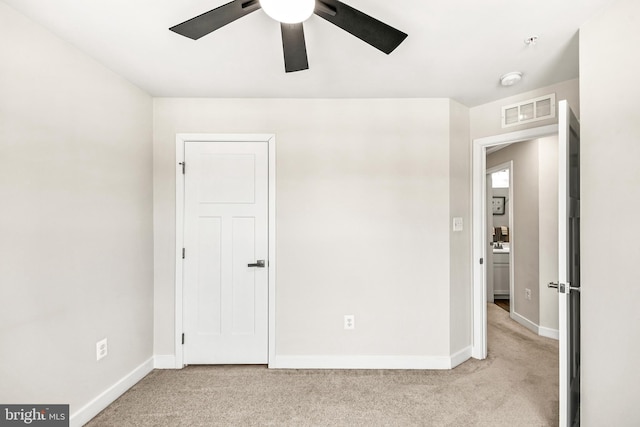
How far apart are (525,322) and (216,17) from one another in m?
4.24

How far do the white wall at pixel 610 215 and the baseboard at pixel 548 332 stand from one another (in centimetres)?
192

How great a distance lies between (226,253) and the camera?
102 inches

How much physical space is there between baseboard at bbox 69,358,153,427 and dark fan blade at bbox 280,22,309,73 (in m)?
2.47

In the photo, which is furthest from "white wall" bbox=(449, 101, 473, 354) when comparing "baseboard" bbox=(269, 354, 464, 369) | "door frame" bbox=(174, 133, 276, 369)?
"door frame" bbox=(174, 133, 276, 369)

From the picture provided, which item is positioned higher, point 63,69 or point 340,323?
point 63,69

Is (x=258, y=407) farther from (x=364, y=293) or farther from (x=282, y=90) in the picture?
(x=282, y=90)

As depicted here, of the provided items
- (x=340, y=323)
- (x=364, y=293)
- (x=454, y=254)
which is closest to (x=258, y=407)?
(x=340, y=323)

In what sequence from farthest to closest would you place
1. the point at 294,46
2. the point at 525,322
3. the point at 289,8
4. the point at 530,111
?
the point at 525,322 < the point at 530,111 < the point at 294,46 < the point at 289,8

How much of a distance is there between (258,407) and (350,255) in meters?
1.33

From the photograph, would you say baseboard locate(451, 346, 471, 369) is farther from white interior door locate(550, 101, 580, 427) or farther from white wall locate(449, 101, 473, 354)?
white interior door locate(550, 101, 580, 427)

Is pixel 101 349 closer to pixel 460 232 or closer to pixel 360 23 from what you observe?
pixel 360 23

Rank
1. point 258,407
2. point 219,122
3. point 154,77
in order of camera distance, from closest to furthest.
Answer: point 258,407 < point 154,77 < point 219,122

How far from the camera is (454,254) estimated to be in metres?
2.62

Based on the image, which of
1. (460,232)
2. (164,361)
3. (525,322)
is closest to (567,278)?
(460,232)
